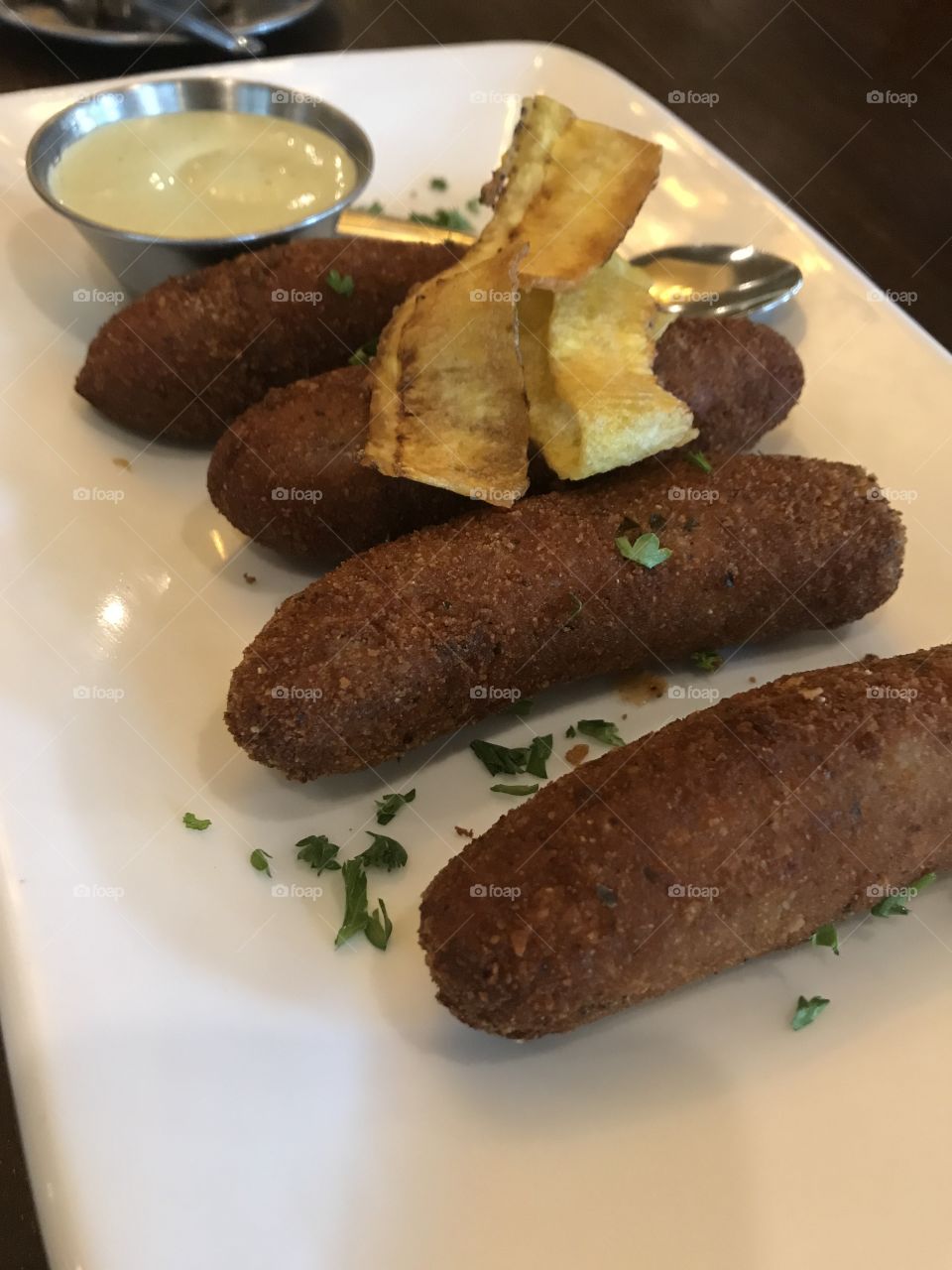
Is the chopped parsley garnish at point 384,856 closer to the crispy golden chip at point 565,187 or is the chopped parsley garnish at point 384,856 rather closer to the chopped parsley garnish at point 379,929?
the chopped parsley garnish at point 379,929

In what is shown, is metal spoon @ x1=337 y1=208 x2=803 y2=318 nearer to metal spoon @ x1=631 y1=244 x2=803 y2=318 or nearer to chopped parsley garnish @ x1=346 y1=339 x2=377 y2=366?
metal spoon @ x1=631 y1=244 x2=803 y2=318

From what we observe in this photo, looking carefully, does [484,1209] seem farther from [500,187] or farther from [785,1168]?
[500,187]

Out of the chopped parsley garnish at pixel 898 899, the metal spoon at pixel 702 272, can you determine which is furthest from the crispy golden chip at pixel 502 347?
the chopped parsley garnish at pixel 898 899

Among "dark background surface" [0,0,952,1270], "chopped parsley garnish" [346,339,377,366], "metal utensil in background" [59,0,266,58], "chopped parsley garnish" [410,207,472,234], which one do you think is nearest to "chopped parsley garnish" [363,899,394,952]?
"chopped parsley garnish" [346,339,377,366]

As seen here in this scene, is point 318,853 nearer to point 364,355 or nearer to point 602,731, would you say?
point 602,731

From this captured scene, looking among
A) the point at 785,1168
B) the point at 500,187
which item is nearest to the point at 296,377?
the point at 500,187

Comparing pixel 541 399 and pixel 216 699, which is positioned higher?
pixel 541 399
